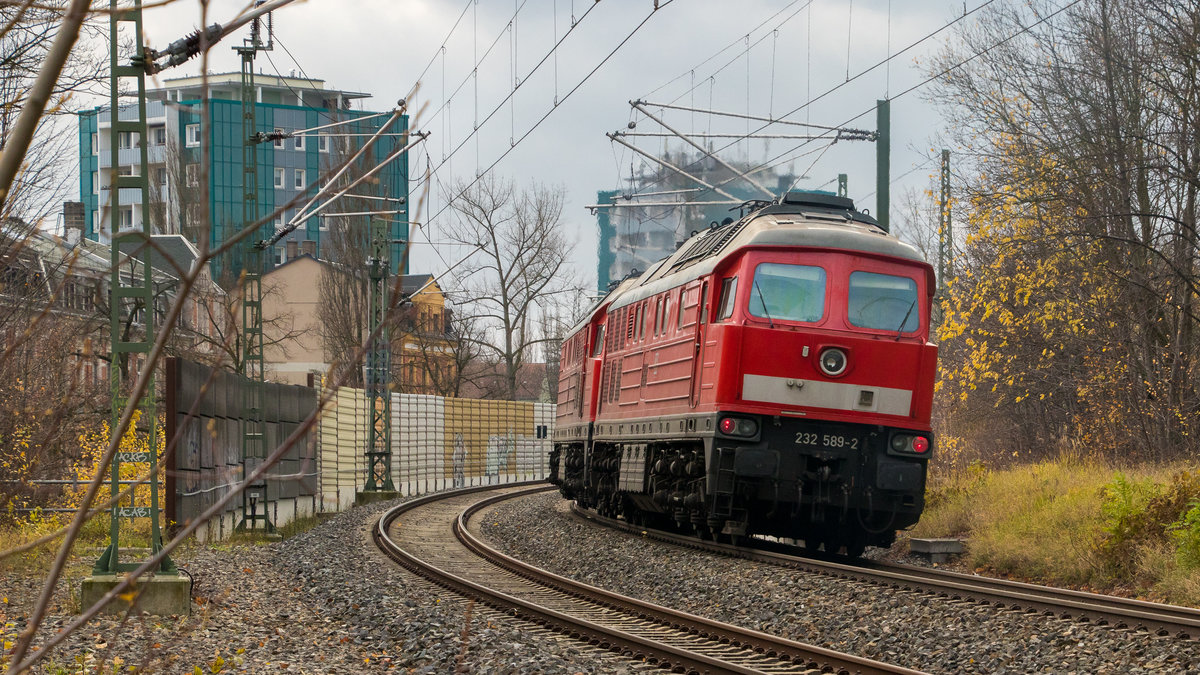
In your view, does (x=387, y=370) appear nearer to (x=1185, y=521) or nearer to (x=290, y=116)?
(x=1185, y=521)

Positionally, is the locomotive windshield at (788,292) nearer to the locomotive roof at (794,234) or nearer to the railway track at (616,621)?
the locomotive roof at (794,234)

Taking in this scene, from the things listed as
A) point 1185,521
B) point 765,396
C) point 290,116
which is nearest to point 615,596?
point 765,396

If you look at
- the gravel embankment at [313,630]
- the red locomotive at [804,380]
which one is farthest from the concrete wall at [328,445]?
the red locomotive at [804,380]

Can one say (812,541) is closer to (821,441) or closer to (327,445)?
(821,441)

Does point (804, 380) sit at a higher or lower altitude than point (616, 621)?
higher

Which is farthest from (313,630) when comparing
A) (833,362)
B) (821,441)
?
(833,362)

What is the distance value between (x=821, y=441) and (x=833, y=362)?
3.01ft

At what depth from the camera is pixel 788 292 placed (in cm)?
1429

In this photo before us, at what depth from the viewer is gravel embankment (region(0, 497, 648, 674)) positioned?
8.47 meters

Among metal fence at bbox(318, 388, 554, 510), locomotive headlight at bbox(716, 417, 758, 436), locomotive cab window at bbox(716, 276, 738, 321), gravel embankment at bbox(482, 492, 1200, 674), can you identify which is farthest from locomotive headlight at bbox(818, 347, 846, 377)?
metal fence at bbox(318, 388, 554, 510)

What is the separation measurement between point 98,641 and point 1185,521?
9.61 m

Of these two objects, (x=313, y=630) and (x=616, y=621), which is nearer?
(x=313, y=630)

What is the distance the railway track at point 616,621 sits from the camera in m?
8.40

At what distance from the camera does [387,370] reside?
3098cm
